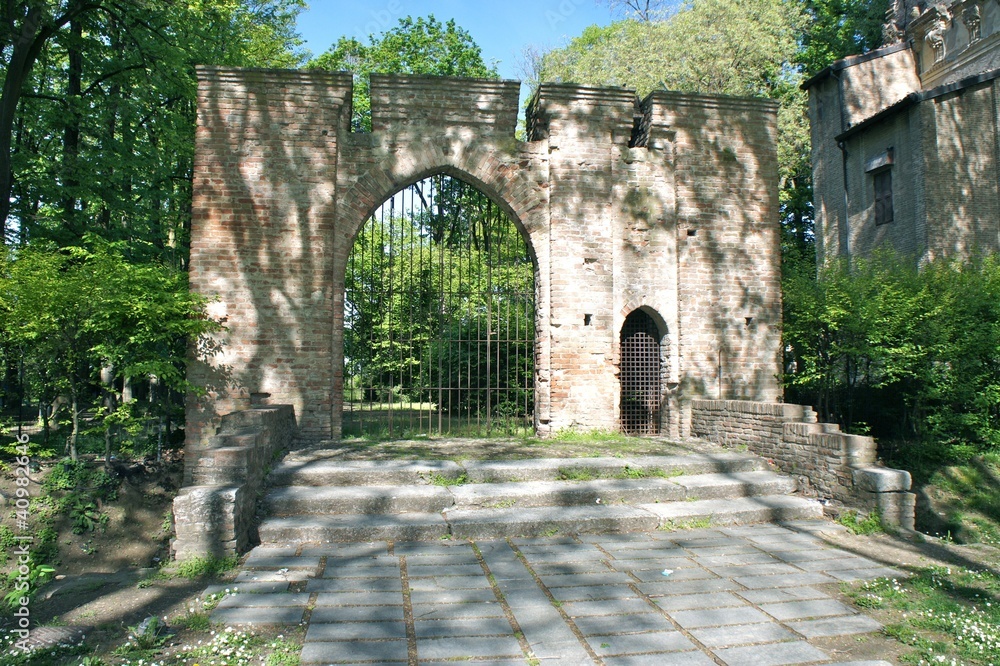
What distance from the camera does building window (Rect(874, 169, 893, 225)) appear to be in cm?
1955

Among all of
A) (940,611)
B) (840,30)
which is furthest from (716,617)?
(840,30)

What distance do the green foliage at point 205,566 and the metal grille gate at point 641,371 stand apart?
24.0 feet

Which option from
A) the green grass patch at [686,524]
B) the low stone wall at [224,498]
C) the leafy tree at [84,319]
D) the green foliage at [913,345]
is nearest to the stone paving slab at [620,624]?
the green grass patch at [686,524]

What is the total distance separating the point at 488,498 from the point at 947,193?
17697mm

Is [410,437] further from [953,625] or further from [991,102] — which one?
[991,102]

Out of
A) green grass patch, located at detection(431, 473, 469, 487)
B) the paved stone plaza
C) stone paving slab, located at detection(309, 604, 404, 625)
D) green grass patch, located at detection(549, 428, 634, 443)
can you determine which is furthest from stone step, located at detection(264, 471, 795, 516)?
stone paving slab, located at detection(309, 604, 404, 625)

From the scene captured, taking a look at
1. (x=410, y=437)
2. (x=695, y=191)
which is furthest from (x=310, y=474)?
(x=695, y=191)

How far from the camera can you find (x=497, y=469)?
25.6 ft

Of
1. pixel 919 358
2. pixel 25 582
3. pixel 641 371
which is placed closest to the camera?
pixel 25 582

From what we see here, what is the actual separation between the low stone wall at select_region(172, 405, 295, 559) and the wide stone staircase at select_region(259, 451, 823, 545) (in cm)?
29

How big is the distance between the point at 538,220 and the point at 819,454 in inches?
Result: 218

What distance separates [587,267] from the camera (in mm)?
10633

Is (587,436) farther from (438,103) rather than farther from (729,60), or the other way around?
(729,60)

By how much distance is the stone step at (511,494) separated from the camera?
667 centimetres
